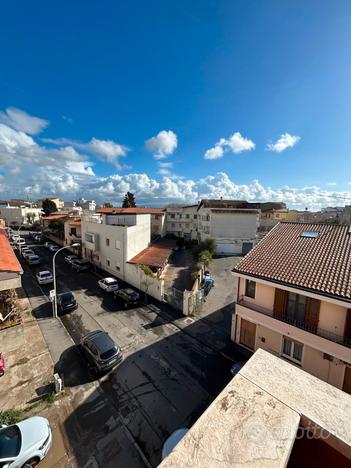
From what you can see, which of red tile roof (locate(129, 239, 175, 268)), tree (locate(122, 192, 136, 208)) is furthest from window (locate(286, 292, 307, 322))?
tree (locate(122, 192, 136, 208))

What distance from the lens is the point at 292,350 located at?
11367mm

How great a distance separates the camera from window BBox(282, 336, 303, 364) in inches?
440

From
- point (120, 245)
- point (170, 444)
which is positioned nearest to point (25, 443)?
point (170, 444)

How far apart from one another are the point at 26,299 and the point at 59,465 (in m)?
15.5

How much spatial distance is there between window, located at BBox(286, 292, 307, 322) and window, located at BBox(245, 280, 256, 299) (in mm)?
1983

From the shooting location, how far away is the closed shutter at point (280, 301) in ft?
37.4

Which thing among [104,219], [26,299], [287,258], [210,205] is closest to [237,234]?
[210,205]

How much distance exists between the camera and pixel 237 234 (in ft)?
127

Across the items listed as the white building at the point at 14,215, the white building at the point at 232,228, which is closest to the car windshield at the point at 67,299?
the white building at the point at 232,228

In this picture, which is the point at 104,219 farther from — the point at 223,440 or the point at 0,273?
the point at 223,440

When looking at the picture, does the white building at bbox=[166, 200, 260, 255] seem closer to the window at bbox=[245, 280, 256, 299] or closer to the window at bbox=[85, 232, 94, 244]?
the window at bbox=[85, 232, 94, 244]

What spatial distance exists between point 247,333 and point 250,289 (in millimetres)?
2852

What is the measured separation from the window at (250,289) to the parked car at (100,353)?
27.3 feet

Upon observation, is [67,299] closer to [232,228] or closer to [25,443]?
[25,443]
